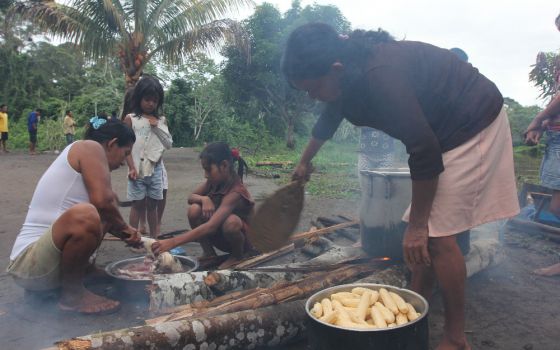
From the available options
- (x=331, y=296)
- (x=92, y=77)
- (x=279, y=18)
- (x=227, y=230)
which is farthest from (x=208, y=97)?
(x=331, y=296)

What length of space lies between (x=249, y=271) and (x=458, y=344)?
1.48 metres

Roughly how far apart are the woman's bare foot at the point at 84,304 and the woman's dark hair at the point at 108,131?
1114 mm

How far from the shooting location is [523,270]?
4109mm

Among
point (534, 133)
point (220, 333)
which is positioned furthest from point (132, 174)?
point (534, 133)

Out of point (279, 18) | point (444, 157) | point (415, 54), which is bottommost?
point (444, 157)

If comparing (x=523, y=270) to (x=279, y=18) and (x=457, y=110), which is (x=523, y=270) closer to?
(x=457, y=110)

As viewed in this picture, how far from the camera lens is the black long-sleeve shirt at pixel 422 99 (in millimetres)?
2053

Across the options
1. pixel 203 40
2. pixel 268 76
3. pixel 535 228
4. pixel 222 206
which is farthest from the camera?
pixel 268 76

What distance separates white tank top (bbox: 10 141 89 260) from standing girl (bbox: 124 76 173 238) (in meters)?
1.54

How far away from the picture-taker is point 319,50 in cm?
219

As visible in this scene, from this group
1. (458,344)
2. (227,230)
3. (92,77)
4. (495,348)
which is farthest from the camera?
(92,77)

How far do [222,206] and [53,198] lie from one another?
1.30 metres

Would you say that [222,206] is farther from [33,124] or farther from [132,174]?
[33,124]

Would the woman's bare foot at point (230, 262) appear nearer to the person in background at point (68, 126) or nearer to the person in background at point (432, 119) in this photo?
the person in background at point (432, 119)
